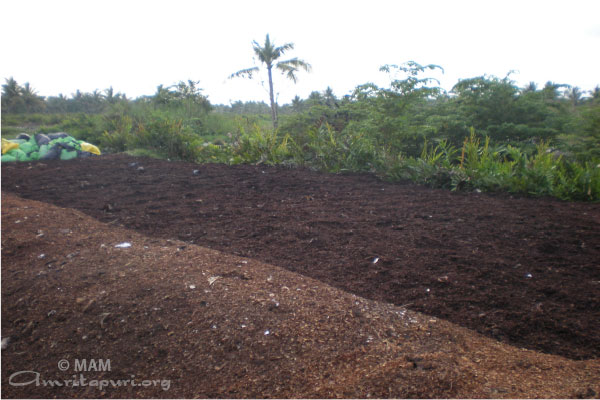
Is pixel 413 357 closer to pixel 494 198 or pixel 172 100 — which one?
pixel 494 198

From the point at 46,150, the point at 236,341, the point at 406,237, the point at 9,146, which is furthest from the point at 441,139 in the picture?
the point at 9,146

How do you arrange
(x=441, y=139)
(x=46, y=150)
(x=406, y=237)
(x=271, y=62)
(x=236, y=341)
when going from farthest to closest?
1. (x=271, y=62)
2. (x=46, y=150)
3. (x=441, y=139)
4. (x=406, y=237)
5. (x=236, y=341)

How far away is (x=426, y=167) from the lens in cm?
448

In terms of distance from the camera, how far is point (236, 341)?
1637mm

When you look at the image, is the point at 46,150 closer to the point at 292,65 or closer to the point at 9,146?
the point at 9,146

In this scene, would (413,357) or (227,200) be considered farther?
(227,200)

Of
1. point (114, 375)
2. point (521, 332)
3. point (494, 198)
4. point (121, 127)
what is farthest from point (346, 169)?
point (121, 127)

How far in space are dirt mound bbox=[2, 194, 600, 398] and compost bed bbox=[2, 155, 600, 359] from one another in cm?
18

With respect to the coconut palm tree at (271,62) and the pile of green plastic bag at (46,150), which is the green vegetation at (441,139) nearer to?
the pile of green plastic bag at (46,150)

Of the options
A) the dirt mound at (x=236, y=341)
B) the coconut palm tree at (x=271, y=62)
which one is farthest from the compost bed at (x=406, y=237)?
the coconut palm tree at (x=271, y=62)

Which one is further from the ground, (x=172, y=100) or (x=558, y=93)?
(x=172, y=100)

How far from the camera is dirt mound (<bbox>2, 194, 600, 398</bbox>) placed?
1378mm

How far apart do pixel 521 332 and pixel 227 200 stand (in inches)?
118

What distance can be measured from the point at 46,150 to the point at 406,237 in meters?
8.18
